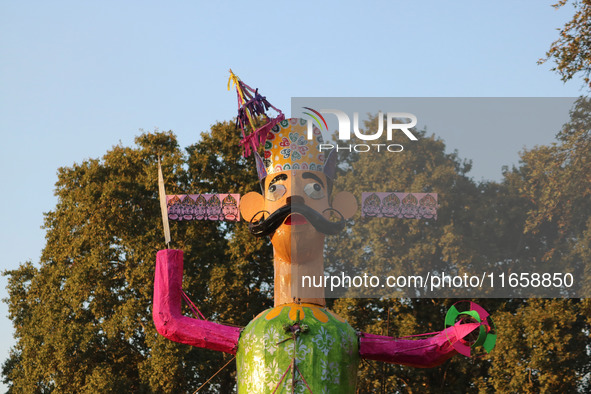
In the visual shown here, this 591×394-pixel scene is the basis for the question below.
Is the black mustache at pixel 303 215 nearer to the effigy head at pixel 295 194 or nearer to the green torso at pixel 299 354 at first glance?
the effigy head at pixel 295 194

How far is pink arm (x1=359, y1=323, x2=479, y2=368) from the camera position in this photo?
29.7 feet

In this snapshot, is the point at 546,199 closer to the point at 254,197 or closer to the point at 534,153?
the point at 534,153

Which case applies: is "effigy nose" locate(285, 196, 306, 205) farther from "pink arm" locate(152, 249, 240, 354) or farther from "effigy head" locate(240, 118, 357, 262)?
"pink arm" locate(152, 249, 240, 354)

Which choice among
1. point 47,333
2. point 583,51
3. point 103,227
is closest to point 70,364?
point 47,333

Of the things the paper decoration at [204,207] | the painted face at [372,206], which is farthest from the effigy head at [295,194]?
the paper decoration at [204,207]

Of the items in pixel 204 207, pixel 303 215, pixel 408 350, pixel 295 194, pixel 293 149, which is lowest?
pixel 408 350

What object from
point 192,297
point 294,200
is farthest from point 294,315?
point 192,297

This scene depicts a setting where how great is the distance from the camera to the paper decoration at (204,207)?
10414 mm

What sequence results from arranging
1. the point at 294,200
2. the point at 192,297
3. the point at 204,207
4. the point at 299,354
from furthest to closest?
the point at 192,297 < the point at 204,207 < the point at 294,200 < the point at 299,354

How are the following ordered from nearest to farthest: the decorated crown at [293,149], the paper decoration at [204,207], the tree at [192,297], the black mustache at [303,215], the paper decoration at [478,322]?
the paper decoration at [478,322] < the black mustache at [303,215] < the decorated crown at [293,149] < the paper decoration at [204,207] < the tree at [192,297]

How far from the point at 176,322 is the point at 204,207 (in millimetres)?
1735

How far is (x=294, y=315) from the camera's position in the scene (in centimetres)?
897

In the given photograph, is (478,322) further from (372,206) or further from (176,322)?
(176,322)

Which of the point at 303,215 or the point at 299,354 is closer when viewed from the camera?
the point at 299,354
